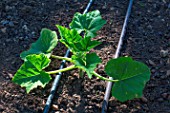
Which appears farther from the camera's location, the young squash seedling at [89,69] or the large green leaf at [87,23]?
the large green leaf at [87,23]

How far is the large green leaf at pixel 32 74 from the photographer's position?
2205 millimetres

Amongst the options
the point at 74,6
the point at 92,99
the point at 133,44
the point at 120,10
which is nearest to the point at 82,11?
the point at 74,6

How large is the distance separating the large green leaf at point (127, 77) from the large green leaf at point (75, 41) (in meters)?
0.19

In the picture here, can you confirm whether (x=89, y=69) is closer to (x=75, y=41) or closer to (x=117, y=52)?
(x=75, y=41)

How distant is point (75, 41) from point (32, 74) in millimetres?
380

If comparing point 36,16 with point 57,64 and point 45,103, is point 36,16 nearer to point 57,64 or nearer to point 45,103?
point 57,64

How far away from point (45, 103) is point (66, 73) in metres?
0.34

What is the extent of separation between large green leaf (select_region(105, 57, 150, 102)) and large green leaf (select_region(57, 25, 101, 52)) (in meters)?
0.19

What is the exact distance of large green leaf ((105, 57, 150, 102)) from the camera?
217 centimetres

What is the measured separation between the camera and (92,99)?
2.35 m

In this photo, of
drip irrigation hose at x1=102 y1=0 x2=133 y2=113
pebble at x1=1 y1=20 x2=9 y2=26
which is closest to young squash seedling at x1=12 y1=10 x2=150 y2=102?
drip irrigation hose at x1=102 y1=0 x2=133 y2=113

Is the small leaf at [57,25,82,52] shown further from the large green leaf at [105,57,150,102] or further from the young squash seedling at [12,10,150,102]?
the large green leaf at [105,57,150,102]

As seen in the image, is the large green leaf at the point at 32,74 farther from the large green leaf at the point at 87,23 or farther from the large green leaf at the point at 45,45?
the large green leaf at the point at 87,23

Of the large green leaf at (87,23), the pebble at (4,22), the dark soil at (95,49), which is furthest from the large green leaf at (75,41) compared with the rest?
the pebble at (4,22)
